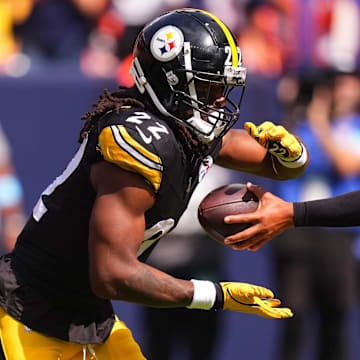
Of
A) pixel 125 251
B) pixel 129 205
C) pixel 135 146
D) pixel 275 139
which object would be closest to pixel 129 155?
pixel 135 146

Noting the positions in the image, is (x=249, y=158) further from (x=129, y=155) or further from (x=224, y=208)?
(x=129, y=155)

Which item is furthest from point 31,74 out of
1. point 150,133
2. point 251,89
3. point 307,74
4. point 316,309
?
point 150,133

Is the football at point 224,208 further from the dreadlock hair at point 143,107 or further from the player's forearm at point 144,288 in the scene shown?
the player's forearm at point 144,288

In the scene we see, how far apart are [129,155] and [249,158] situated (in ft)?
2.74

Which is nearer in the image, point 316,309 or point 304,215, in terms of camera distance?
point 304,215

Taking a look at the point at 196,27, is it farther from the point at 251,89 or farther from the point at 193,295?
the point at 251,89

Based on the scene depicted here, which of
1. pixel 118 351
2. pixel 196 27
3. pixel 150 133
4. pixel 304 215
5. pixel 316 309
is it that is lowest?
pixel 316 309

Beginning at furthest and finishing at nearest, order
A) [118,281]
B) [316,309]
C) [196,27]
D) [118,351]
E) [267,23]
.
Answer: [267,23], [316,309], [118,351], [196,27], [118,281]

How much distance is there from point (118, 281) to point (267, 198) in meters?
0.72

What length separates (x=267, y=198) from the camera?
9.18 feet

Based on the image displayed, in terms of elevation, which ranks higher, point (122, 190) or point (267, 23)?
point (267, 23)

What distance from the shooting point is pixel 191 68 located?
2.54 meters

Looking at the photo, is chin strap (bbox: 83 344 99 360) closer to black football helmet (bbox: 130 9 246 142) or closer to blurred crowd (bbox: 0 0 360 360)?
black football helmet (bbox: 130 9 246 142)

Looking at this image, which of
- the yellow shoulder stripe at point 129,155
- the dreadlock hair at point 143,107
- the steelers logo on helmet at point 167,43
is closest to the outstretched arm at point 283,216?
the dreadlock hair at point 143,107
